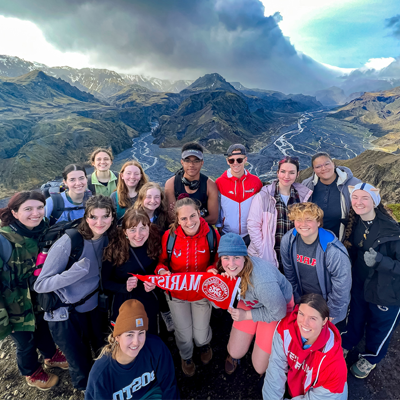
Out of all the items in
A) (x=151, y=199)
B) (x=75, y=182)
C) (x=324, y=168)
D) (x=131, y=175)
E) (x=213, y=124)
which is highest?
(x=213, y=124)

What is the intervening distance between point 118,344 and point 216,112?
549 ft

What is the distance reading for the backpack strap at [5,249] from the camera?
11.9 ft

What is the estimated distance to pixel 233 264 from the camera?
11.5ft

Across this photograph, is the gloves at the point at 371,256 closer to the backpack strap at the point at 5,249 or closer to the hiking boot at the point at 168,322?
the hiking boot at the point at 168,322

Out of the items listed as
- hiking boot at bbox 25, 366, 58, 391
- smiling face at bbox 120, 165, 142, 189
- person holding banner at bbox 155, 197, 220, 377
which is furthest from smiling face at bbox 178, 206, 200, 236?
hiking boot at bbox 25, 366, 58, 391

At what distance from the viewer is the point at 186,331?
4.21 m

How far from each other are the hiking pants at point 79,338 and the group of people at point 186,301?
0.02m

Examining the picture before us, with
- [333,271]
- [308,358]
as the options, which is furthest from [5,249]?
[333,271]

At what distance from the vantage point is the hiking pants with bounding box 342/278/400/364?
13.3 ft

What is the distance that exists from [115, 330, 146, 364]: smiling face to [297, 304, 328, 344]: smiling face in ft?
7.14

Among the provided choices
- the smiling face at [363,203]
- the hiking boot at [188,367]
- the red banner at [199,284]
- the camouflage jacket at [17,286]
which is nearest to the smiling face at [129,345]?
the red banner at [199,284]

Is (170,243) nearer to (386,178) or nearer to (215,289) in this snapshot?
(215,289)

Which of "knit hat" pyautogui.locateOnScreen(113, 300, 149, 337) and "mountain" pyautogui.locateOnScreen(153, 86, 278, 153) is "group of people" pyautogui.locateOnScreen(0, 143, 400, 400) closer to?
"knit hat" pyautogui.locateOnScreen(113, 300, 149, 337)

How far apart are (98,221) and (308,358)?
3.76m
